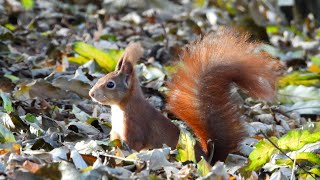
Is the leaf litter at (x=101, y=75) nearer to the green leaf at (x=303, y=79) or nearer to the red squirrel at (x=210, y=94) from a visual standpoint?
the green leaf at (x=303, y=79)

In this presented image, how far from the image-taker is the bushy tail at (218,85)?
350cm

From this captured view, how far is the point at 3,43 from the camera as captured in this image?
5.28 m

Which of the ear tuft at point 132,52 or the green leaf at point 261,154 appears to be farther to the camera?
the ear tuft at point 132,52

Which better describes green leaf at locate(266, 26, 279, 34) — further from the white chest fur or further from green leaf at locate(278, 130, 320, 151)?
green leaf at locate(278, 130, 320, 151)

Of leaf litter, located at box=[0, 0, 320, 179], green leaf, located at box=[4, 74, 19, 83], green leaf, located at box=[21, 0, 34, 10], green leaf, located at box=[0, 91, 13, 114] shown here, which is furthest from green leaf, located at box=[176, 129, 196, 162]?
green leaf, located at box=[21, 0, 34, 10]

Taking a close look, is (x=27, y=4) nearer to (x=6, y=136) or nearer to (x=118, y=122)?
(x=118, y=122)

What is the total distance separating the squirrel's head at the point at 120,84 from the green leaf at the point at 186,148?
0.65 metres

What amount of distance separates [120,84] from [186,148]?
74 centimetres

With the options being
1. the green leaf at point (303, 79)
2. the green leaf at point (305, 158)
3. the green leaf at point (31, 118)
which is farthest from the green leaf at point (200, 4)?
the green leaf at point (305, 158)

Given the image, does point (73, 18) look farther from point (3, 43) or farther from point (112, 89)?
point (112, 89)

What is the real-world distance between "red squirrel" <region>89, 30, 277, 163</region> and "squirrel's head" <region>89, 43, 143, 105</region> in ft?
0.18

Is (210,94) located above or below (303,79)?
above

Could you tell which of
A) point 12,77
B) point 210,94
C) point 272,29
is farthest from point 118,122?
point 272,29

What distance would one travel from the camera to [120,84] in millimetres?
3803
